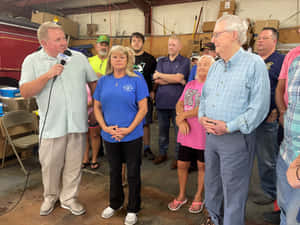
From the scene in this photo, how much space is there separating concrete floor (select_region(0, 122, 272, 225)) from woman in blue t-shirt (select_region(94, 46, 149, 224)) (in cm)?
31

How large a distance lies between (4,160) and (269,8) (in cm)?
698

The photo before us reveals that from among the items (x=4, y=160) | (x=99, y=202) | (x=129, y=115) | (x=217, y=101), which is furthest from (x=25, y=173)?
(x=217, y=101)

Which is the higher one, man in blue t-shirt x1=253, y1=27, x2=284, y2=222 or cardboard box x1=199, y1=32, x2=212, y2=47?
cardboard box x1=199, y1=32, x2=212, y2=47

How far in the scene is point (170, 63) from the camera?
3215mm

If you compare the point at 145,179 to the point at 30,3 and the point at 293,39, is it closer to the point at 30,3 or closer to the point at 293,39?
the point at 293,39

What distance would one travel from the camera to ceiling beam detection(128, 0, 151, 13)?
282 inches

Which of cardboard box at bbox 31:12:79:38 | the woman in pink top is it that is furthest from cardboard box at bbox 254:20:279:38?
cardboard box at bbox 31:12:79:38

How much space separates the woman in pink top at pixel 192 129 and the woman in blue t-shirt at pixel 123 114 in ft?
1.35

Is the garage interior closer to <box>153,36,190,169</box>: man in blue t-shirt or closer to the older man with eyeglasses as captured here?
the older man with eyeglasses

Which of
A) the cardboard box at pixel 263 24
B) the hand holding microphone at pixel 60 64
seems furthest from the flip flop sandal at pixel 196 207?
the cardboard box at pixel 263 24

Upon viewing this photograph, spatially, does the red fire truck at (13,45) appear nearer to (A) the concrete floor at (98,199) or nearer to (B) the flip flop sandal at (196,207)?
(A) the concrete floor at (98,199)

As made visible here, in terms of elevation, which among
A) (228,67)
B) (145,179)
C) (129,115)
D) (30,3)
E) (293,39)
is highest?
(30,3)

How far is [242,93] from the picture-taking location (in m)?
1.45

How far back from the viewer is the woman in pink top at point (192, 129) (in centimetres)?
206
